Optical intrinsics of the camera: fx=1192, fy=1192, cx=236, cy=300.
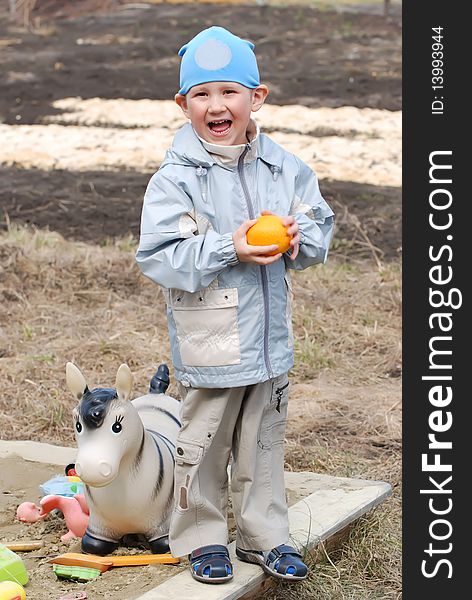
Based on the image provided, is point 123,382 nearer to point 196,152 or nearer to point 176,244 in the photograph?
point 176,244

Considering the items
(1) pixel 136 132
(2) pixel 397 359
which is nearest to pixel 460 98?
(2) pixel 397 359

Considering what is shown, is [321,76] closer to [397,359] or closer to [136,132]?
[136,132]

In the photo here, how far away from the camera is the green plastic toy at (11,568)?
3574 millimetres

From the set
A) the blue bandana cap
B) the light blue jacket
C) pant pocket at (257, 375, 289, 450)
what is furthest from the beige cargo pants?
the blue bandana cap

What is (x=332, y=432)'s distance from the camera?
18.1ft

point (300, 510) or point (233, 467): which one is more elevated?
point (233, 467)

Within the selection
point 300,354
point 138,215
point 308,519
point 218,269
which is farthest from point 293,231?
point 138,215

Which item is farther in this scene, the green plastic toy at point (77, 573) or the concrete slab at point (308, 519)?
the green plastic toy at point (77, 573)

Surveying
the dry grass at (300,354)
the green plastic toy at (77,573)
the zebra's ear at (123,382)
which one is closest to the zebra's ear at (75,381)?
the zebra's ear at (123,382)

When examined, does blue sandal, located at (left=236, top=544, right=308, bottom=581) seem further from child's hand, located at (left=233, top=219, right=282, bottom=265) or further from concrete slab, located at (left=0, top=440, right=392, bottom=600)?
child's hand, located at (left=233, top=219, right=282, bottom=265)

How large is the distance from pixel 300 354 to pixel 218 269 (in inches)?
122

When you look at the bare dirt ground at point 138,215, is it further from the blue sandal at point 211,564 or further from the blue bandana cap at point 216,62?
the blue bandana cap at point 216,62

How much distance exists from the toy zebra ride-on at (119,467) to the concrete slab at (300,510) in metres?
0.28

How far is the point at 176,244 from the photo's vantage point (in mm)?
3432
